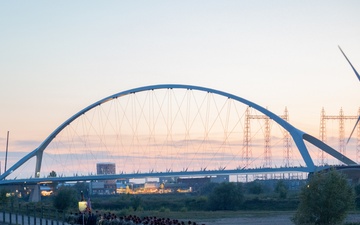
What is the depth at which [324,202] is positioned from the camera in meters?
43.5

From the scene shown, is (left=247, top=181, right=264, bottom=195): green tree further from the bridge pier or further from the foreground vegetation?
the bridge pier

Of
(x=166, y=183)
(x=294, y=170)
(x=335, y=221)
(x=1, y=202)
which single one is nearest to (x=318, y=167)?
(x=294, y=170)

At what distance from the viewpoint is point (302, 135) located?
329ft

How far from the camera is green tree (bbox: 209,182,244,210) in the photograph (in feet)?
329

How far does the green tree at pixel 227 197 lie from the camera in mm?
100369

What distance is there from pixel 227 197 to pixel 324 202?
Answer: 58.3 meters

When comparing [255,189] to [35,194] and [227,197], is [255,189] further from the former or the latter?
[35,194]

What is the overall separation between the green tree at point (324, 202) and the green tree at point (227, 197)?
5478 centimetres

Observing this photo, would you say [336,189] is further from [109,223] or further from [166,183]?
[166,183]

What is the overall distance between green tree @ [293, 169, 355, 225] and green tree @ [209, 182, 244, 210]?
180 ft

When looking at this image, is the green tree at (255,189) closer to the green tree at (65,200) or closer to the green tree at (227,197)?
the green tree at (227,197)

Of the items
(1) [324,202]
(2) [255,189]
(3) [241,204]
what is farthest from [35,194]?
(1) [324,202]

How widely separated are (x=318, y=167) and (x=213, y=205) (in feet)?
48.9

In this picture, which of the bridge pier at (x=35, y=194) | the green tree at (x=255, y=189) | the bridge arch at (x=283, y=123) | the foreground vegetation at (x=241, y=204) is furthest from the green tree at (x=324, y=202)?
the green tree at (x=255, y=189)
